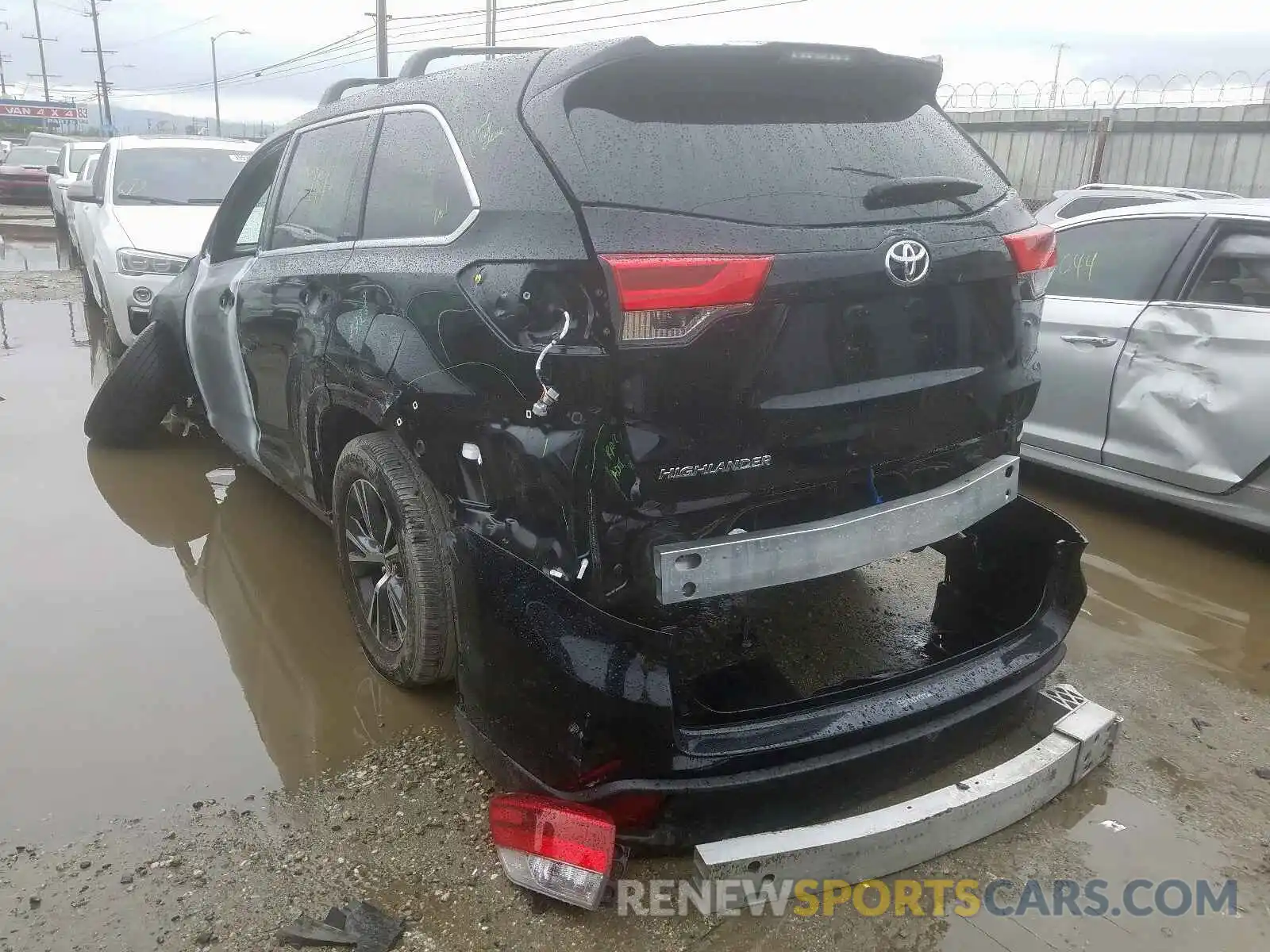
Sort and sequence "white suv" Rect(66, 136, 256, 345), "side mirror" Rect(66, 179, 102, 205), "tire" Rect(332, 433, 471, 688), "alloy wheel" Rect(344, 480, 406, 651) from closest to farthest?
"tire" Rect(332, 433, 471, 688) < "alloy wheel" Rect(344, 480, 406, 651) < "white suv" Rect(66, 136, 256, 345) < "side mirror" Rect(66, 179, 102, 205)

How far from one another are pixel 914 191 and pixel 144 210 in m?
7.41

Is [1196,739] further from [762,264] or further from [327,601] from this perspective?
[327,601]

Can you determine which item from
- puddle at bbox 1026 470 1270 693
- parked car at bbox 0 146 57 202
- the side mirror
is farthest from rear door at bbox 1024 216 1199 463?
parked car at bbox 0 146 57 202

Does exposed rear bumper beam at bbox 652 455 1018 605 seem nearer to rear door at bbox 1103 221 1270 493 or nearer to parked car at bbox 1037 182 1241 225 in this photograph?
rear door at bbox 1103 221 1270 493

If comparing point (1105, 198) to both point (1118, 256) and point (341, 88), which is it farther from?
point (341, 88)

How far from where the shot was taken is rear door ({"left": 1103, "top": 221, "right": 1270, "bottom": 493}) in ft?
13.3

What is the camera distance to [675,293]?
2039mm

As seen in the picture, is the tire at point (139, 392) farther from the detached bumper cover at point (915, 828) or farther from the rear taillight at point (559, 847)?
the detached bumper cover at point (915, 828)

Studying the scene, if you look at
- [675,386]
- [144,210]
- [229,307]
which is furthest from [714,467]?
[144,210]

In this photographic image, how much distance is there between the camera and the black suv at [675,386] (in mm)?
2113

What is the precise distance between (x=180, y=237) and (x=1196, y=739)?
7481mm

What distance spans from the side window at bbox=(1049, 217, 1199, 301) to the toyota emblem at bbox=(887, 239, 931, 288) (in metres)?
2.78

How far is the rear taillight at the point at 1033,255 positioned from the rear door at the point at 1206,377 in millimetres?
1841

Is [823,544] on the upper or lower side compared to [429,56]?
lower
